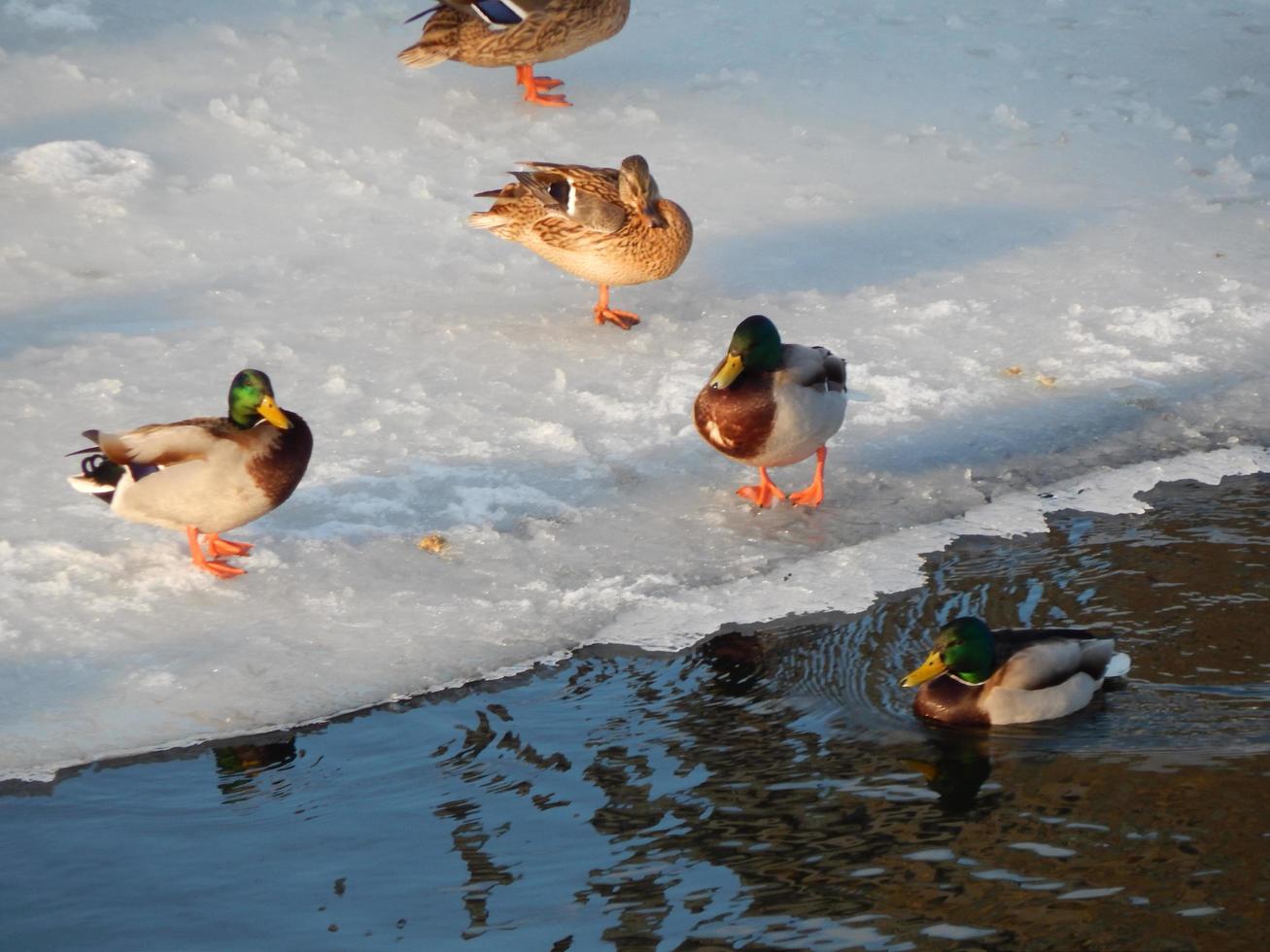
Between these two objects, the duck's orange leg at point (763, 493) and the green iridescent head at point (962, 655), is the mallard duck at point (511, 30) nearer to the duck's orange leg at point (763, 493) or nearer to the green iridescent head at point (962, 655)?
the duck's orange leg at point (763, 493)

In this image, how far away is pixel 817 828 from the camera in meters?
4.00

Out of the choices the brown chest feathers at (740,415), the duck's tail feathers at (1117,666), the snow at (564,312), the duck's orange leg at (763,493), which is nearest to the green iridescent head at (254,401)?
the snow at (564,312)

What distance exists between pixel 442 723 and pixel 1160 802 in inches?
76.8

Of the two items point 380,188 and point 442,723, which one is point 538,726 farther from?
point 380,188

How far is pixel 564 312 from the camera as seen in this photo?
293 inches

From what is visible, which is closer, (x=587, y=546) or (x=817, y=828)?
(x=817, y=828)

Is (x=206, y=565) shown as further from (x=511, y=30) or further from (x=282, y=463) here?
(x=511, y=30)

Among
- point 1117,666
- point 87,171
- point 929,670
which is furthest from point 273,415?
point 87,171

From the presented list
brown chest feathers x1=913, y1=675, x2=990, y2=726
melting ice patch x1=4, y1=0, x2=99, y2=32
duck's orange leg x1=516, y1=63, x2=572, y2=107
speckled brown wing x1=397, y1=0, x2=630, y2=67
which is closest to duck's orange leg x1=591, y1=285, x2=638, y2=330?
speckled brown wing x1=397, y1=0, x2=630, y2=67

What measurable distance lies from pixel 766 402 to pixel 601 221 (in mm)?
1715

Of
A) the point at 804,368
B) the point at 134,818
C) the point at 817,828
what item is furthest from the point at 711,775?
the point at 804,368

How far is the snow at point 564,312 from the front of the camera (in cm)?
516

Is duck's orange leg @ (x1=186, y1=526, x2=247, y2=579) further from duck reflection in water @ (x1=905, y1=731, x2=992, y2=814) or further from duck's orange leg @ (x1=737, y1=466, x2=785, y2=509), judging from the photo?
duck reflection in water @ (x1=905, y1=731, x2=992, y2=814)

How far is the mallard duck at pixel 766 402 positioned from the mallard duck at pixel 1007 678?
1.21 metres
